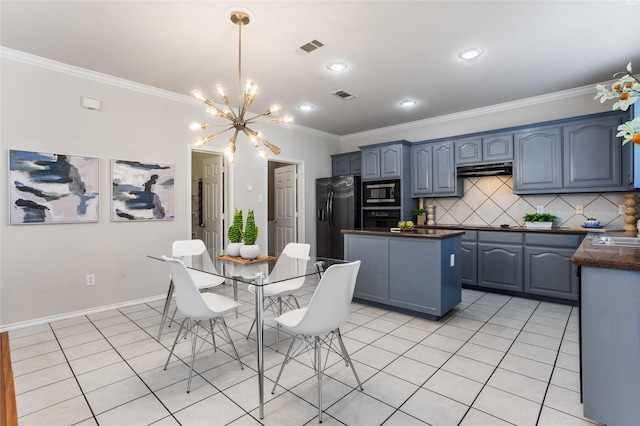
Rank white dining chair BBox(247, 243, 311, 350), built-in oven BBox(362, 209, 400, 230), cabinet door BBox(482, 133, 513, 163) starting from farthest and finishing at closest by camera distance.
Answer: built-in oven BBox(362, 209, 400, 230) < cabinet door BBox(482, 133, 513, 163) < white dining chair BBox(247, 243, 311, 350)

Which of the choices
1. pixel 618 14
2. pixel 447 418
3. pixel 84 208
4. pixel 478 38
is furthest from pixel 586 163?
pixel 84 208

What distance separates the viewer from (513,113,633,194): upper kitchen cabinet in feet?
11.5

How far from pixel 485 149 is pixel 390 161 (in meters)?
1.35

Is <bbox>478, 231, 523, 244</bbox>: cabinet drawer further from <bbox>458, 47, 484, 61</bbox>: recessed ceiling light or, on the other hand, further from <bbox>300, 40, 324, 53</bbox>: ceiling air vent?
<bbox>300, 40, 324, 53</bbox>: ceiling air vent

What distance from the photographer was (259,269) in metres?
2.25

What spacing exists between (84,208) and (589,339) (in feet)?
14.2

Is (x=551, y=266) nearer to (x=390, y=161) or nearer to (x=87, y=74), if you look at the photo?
(x=390, y=161)

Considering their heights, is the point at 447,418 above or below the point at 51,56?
below

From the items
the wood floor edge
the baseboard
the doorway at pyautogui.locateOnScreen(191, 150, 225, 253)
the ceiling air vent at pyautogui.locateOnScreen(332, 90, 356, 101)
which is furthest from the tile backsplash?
the wood floor edge

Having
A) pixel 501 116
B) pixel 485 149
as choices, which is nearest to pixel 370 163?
pixel 485 149

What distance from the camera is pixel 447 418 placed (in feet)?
5.68

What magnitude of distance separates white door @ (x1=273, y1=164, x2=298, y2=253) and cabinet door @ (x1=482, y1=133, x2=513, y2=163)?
3.04 meters

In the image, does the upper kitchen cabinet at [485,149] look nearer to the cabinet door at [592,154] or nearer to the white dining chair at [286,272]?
the cabinet door at [592,154]

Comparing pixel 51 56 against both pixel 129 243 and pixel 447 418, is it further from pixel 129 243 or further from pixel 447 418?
pixel 447 418
